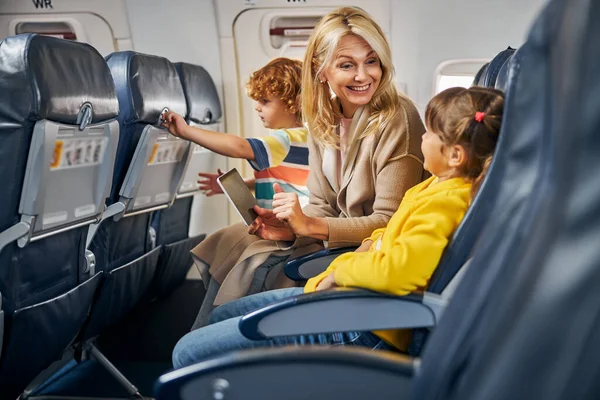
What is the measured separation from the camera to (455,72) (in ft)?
13.9

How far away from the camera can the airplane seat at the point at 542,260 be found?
33.4 inches

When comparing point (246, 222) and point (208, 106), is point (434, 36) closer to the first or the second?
→ point (208, 106)

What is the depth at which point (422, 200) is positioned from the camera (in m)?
1.81

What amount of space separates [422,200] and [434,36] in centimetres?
264

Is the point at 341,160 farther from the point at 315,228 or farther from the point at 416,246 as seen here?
the point at 416,246

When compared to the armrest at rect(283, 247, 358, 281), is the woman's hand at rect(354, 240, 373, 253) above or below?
above

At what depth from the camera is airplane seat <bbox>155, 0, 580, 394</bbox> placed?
85 cm

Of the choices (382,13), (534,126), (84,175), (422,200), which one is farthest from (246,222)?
(382,13)

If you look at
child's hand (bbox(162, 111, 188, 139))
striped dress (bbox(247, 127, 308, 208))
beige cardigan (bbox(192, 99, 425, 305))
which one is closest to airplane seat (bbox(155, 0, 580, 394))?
beige cardigan (bbox(192, 99, 425, 305))

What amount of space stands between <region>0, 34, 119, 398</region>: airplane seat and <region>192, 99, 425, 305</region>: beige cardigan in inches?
18.3

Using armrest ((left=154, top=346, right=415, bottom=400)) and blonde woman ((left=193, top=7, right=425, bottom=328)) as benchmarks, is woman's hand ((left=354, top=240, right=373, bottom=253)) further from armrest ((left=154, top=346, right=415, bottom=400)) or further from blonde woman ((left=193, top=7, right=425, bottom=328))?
armrest ((left=154, top=346, right=415, bottom=400))

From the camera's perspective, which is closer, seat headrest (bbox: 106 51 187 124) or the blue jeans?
the blue jeans

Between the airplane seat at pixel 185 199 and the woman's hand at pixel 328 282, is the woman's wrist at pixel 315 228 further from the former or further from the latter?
the airplane seat at pixel 185 199

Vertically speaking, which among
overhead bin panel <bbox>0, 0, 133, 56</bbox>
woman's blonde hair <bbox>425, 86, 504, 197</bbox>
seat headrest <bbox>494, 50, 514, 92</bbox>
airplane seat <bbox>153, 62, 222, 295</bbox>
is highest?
overhead bin panel <bbox>0, 0, 133, 56</bbox>
